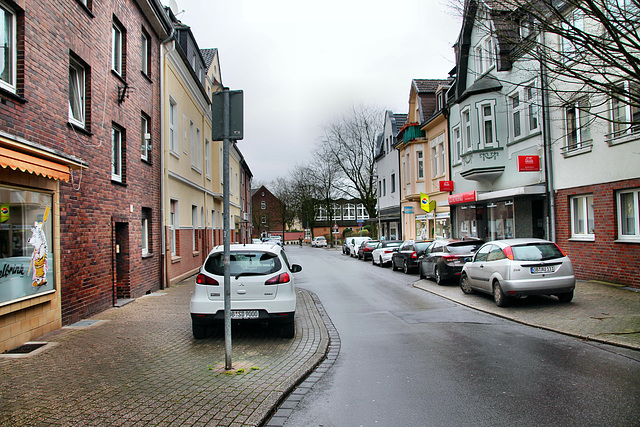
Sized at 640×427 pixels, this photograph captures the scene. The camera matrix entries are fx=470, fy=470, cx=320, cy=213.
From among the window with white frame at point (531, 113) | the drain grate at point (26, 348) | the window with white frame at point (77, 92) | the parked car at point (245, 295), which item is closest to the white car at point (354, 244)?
the window with white frame at point (531, 113)

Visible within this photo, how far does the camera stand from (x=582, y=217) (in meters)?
14.2

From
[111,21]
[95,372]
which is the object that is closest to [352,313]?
[95,372]

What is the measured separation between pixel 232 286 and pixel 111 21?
7.69 metres

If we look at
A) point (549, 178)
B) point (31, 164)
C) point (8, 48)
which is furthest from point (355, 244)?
point (31, 164)

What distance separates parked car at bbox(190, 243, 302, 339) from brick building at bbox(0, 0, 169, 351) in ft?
8.30

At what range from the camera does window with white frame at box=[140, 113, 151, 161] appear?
13820 millimetres

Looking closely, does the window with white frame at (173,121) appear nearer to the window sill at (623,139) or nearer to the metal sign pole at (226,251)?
the metal sign pole at (226,251)

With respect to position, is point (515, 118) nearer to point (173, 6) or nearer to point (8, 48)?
point (173, 6)

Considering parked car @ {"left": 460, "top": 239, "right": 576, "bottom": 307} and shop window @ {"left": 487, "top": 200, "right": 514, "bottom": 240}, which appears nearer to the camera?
parked car @ {"left": 460, "top": 239, "right": 576, "bottom": 307}

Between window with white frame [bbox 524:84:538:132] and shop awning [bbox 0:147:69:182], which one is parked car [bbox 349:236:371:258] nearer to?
window with white frame [bbox 524:84:538:132]

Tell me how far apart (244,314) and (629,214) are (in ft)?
34.3

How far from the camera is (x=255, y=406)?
451cm

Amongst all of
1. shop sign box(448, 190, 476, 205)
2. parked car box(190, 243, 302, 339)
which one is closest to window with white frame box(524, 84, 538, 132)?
shop sign box(448, 190, 476, 205)

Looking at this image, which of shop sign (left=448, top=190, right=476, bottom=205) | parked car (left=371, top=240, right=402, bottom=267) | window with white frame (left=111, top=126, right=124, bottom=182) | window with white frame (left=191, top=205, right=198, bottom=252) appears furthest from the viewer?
parked car (left=371, top=240, right=402, bottom=267)
